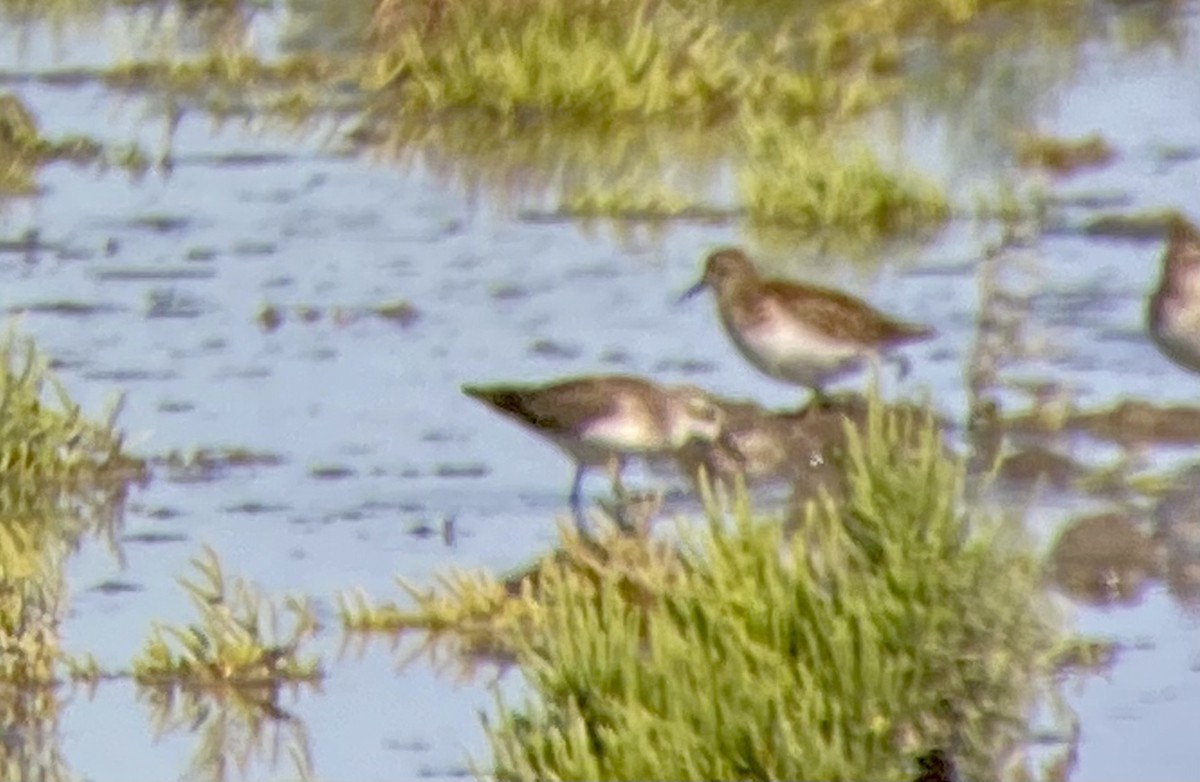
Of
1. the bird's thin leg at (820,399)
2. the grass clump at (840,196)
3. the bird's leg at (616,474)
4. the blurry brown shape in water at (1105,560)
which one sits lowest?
the blurry brown shape in water at (1105,560)

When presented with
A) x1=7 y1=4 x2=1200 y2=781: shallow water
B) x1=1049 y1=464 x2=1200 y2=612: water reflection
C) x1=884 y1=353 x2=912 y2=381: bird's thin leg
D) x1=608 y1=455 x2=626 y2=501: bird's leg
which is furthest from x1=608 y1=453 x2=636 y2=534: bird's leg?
x1=884 y1=353 x2=912 y2=381: bird's thin leg

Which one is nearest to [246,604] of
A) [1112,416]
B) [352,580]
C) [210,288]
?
[352,580]

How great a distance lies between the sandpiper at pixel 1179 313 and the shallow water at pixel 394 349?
435 millimetres

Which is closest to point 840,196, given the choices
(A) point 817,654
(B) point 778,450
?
(B) point 778,450

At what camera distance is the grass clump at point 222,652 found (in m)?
8.72

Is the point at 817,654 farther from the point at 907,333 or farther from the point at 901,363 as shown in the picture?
the point at 901,363

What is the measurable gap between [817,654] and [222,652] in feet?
6.71

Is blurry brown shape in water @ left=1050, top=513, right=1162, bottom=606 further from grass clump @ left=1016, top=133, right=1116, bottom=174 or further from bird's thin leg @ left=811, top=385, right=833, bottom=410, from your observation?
grass clump @ left=1016, top=133, right=1116, bottom=174

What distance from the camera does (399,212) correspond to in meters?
16.2

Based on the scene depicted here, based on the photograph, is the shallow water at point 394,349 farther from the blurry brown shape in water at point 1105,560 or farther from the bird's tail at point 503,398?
the bird's tail at point 503,398

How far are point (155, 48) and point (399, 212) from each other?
5042 millimetres

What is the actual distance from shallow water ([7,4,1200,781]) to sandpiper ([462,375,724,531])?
0.26 metres

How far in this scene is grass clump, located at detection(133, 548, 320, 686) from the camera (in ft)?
28.6

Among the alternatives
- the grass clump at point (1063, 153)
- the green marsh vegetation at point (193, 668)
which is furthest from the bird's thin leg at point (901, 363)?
the grass clump at point (1063, 153)
